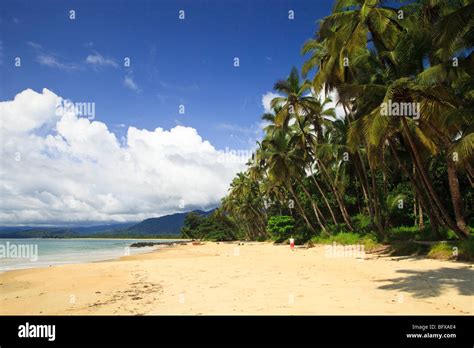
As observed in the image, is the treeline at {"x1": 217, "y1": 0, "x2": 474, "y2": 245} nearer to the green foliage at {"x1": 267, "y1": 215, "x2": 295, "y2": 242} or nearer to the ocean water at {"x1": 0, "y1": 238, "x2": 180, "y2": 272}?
the green foliage at {"x1": 267, "y1": 215, "x2": 295, "y2": 242}

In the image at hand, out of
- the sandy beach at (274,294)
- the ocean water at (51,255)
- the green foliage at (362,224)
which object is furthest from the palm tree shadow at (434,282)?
the ocean water at (51,255)

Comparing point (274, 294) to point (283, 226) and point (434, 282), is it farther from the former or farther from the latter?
point (283, 226)

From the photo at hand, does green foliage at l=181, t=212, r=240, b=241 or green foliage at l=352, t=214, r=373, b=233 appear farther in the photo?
green foliage at l=181, t=212, r=240, b=241

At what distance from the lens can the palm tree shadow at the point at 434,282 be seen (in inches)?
291

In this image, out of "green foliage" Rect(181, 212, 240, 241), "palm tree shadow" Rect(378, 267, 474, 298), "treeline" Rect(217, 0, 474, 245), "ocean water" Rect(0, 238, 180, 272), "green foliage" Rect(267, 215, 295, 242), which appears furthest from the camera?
"green foliage" Rect(181, 212, 240, 241)

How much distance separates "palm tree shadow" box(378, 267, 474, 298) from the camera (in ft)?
24.3

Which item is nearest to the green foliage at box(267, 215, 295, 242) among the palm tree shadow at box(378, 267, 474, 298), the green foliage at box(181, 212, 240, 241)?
the palm tree shadow at box(378, 267, 474, 298)

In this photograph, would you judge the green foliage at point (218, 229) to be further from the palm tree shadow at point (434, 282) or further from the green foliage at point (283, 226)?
the palm tree shadow at point (434, 282)
